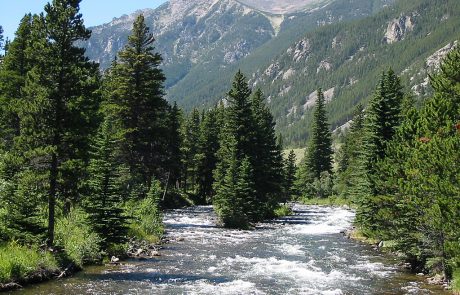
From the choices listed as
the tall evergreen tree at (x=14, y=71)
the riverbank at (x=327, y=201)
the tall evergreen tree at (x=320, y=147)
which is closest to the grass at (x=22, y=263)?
the tall evergreen tree at (x=14, y=71)

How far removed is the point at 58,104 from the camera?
26.6 meters

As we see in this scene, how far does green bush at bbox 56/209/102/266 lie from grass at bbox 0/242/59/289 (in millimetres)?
1905

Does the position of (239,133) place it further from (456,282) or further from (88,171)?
(456,282)

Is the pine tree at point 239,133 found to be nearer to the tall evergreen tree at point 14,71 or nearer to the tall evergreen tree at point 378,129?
the tall evergreen tree at point 378,129

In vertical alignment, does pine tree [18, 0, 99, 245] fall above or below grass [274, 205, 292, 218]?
above

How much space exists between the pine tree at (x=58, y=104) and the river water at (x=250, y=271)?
4844 mm

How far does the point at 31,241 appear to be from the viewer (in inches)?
999

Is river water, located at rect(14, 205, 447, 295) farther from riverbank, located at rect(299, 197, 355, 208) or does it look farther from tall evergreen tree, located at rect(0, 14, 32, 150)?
Answer: riverbank, located at rect(299, 197, 355, 208)

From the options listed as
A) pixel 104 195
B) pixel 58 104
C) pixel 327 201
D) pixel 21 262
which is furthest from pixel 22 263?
pixel 327 201

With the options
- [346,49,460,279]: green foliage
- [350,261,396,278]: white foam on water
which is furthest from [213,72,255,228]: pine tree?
[346,49,460,279]: green foliage

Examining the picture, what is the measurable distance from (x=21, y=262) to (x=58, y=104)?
867 centimetres

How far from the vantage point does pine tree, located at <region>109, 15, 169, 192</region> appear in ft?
171

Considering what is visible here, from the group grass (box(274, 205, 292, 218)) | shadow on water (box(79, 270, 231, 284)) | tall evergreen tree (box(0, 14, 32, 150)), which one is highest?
tall evergreen tree (box(0, 14, 32, 150))

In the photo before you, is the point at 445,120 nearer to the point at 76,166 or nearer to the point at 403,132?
the point at 403,132
